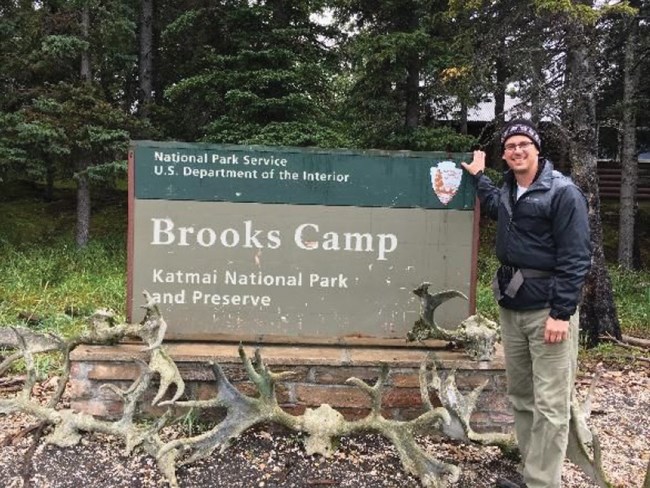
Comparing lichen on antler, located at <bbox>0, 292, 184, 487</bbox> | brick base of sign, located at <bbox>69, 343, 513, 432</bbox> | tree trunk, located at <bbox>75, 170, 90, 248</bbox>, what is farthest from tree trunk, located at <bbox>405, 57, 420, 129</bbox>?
lichen on antler, located at <bbox>0, 292, 184, 487</bbox>

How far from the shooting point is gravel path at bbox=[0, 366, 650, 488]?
3.38 metres

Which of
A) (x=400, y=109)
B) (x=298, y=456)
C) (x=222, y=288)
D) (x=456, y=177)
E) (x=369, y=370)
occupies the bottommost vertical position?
(x=298, y=456)

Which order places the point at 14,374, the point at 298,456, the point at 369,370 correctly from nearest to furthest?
the point at 298,456 < the point at 369,370 < the point at 14,374

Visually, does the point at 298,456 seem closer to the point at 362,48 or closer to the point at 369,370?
the point at 369,370

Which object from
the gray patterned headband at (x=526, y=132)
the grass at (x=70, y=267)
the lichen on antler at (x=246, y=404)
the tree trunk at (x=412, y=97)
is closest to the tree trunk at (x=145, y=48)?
the grass at (x=70, y=267)

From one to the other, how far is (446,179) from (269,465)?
2045 millimetres

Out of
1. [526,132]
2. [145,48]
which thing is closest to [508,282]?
[526,132]

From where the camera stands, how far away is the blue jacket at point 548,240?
2.92 metres

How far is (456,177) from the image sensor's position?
4094 millimetres

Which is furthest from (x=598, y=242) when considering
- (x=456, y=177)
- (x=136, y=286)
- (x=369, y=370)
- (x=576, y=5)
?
(x=136, y=286)

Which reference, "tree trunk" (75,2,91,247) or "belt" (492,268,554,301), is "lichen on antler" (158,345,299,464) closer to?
"belt" (492,268,554,301)

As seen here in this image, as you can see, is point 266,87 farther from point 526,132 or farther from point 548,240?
point 548,240

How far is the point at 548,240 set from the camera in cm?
305

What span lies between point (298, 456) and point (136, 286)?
1.50 m
